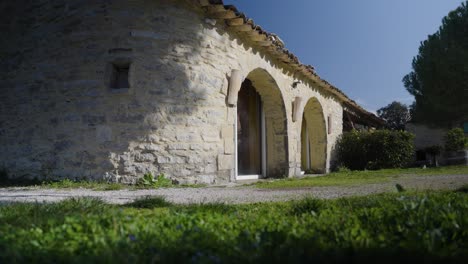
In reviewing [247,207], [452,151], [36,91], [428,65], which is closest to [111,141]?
[36,91]

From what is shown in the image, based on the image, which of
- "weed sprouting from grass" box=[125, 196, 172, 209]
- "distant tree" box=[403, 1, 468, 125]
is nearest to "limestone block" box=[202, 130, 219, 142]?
"weed sprouting from grass" box=[125, 196, 172, 209]

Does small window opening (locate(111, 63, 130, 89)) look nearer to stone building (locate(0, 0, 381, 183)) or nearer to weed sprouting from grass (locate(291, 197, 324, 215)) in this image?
stone building (locate(0, 0, 381, 183))

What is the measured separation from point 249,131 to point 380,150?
5.58m

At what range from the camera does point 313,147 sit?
1334 centimetres

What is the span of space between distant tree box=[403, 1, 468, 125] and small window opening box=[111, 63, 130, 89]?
1890 cm

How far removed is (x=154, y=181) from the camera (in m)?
6.17

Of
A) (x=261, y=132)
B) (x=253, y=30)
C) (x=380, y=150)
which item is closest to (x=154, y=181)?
(x=253, y=30)

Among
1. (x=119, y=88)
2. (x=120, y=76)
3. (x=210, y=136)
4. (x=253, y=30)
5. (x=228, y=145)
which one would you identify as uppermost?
(x=253, y=30)

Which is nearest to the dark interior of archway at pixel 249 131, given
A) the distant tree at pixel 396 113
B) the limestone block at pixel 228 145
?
the limestone block at pixel 228 145

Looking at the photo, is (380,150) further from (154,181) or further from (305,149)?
(154,181)

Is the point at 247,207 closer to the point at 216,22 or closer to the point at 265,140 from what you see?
the point at 216,22

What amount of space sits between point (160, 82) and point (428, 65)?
20013 mm

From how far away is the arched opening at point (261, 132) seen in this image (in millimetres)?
9555

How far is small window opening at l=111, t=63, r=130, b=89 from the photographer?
21.5ft
